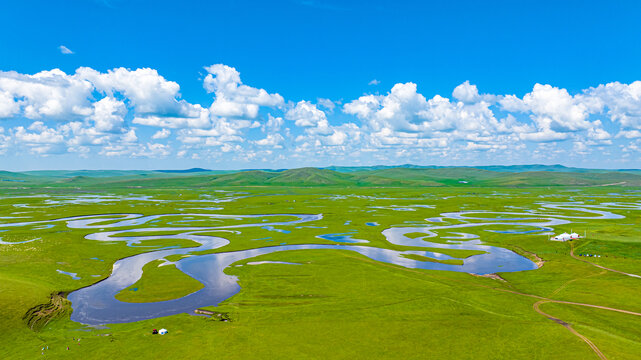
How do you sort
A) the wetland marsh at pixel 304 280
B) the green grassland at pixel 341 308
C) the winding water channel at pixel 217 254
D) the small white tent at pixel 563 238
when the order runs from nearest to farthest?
the green grassland at pixel 341 308, the wetland marsh at pixel 304 280, the winding water channel at pixel 217 254, the small white tent at pixel 563 238

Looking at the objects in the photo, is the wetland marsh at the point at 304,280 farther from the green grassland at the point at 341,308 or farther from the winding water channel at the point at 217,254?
the winding water channel at the point at 217,254

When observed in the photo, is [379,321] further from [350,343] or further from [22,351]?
[22,351]

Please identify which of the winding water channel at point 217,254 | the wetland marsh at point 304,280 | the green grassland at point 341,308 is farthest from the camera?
the winding water channel at point 217,254

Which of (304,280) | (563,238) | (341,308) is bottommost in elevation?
(304,280)

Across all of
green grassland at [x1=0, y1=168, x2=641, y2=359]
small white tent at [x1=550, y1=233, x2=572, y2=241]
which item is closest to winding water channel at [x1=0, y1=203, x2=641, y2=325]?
green grassland at [x1=0, y1=168, x2=641, y2=359]

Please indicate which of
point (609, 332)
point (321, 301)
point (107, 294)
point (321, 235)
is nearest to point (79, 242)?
point (107, 294)

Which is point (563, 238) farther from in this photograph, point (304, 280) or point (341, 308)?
point (341, 308)

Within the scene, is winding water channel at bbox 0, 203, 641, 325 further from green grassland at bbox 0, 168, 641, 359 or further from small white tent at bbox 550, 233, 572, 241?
small white tent at bbox 550, 233, 572, 241

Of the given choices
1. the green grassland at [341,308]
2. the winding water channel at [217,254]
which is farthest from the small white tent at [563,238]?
the winding water channel at [217,254]

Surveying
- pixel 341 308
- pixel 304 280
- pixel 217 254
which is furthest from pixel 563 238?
pixel 217 254
